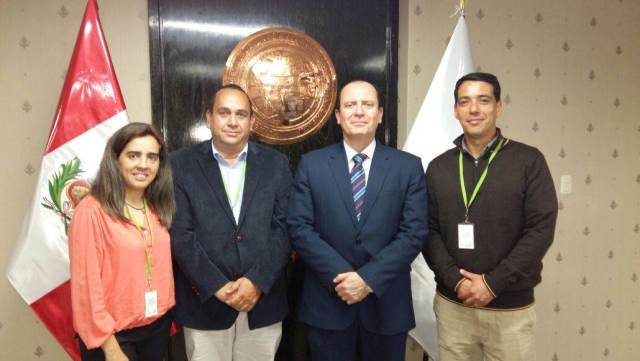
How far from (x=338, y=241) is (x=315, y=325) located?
13.5 inches

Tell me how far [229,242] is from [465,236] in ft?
3.04

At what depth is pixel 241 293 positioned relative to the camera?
1677 millimetres

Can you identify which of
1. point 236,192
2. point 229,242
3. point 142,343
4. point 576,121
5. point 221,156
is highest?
point 576,121

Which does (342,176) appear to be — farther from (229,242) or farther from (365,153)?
(229,242)

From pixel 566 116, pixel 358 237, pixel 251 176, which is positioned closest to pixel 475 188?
pixel 358 237

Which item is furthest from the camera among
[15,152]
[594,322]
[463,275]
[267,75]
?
[594,322]

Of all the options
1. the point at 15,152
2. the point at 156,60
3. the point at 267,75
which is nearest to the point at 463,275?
the point at 267,75

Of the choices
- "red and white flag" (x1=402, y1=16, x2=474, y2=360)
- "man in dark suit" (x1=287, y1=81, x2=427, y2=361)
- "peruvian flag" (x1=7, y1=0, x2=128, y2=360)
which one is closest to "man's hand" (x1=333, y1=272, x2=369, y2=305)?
Result: "man in dark suit" (x1=287, y1=81, x2=427, y2=361)

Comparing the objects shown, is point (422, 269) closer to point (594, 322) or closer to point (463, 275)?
point (463, 275)

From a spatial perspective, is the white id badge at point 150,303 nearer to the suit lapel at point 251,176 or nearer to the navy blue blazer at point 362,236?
the suit lapel at point 251,176

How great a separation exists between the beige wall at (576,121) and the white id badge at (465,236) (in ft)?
3.55

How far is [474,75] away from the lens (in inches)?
67.6

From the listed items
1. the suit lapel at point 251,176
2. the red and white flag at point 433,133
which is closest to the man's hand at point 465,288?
the red and white flag at point 433,133

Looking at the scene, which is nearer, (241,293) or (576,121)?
(241,293)
